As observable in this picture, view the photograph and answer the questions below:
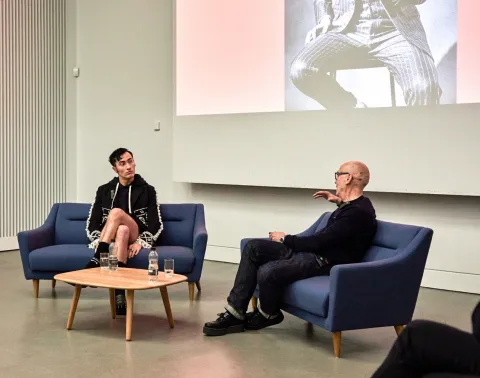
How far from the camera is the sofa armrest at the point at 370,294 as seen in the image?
3943 mm

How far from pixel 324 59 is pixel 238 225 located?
202 cm

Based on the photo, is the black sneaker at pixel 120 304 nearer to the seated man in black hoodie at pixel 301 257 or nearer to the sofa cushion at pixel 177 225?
the seated man in black hoodie at pixel 301 257

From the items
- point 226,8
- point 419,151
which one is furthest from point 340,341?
point 226,8

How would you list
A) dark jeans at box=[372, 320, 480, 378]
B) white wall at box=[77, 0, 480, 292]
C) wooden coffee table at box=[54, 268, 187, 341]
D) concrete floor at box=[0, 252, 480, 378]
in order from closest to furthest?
1. dark jeans at box=[372, 320, 480, 378]
2. concrete floor at box=[0, 252, 480, 378]
3. wooden coffee table at box=[54, 268, 187, 341]
4. white wall at box=[77, 0, 480, 292]

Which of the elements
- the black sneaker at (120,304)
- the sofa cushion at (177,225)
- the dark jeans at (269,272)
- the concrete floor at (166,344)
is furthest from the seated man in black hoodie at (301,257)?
the sofa cushion at (177,225)

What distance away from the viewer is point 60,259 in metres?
5.52

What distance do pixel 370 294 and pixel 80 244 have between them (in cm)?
289

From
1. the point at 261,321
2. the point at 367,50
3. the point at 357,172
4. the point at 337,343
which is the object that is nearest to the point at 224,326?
the point at 261,321

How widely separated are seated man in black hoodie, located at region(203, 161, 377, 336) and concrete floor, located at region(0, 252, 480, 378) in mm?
118

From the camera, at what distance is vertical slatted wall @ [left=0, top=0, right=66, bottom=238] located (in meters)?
8.35

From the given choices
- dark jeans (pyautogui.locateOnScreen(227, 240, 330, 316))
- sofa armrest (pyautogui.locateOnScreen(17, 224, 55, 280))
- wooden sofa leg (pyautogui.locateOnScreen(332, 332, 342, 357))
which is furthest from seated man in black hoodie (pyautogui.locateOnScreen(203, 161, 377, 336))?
sofa armrest (pyautogui.locateOnScreen(17, 224, 55, 280))

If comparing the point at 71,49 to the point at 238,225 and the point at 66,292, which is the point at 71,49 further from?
the point at 66,292

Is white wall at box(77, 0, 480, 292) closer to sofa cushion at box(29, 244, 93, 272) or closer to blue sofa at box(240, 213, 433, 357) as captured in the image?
blue sofa at box(240, 213, 433, 357)

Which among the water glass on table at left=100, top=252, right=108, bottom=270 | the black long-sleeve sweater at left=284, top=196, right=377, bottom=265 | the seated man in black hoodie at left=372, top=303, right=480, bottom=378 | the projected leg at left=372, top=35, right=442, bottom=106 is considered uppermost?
the projected leg at left=372, top=35, right=442, bottom=106
